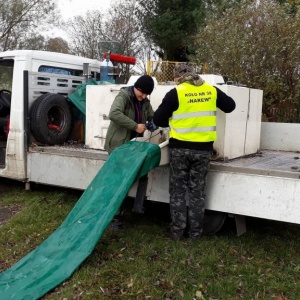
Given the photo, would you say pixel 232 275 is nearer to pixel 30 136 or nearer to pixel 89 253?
pixel 89 253

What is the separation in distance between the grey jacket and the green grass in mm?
1002

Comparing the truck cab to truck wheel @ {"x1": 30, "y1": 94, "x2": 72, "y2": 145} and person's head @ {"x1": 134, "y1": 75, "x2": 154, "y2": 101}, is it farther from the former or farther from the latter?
person's head @ {"x1": 134, "y1": 75, "x2": 154, "y2": 101}

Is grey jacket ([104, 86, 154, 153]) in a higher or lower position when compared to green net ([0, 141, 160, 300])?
higher

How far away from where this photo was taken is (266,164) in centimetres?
432

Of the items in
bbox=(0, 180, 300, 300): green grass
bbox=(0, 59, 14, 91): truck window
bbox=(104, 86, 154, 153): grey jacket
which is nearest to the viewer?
bbox=(0, 180, 300, 300): green grass

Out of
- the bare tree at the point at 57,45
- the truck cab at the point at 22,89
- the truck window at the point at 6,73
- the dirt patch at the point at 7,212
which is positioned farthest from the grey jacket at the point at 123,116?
the bare tree at the point at 57,45

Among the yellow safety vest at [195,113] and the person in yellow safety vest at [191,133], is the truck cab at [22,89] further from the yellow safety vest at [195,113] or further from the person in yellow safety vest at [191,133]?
the yellow safety vest at [195,113]

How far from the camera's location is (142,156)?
4.09 metres

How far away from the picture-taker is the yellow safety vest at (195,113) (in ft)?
13.2

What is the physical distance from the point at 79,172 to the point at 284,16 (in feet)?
20.8

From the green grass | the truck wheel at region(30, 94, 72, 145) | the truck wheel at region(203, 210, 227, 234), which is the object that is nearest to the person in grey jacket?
the green grass

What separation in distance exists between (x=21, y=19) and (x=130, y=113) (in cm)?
2653

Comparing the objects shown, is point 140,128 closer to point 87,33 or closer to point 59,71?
point 59,71

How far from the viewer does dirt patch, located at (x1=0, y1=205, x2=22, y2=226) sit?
209 inches
